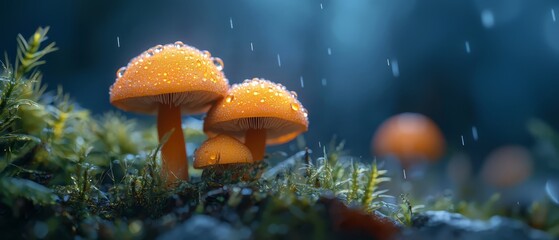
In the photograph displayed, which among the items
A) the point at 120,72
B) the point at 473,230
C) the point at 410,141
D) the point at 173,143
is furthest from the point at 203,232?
the point at 410,141

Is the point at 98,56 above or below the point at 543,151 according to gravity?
above

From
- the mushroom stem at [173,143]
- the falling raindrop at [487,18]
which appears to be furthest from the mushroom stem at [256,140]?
the falling raindrop at [487,18]

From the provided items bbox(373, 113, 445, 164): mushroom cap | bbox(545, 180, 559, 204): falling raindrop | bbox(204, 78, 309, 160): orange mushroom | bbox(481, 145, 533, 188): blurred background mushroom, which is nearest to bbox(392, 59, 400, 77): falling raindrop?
bbox(373, 113, 445, 164): mushroom cap

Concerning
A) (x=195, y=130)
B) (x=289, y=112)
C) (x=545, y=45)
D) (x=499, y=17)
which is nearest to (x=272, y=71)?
(x=499, y=17)

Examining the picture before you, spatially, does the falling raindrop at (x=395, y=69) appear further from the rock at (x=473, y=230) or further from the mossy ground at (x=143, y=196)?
the rock at (x=473, y=230)

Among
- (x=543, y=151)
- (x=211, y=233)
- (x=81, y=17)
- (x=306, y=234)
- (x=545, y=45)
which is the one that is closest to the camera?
(x=211, y=233)

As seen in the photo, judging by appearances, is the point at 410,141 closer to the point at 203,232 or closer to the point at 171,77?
the point at 171,77

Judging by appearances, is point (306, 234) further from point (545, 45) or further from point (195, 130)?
point (545, 45)
